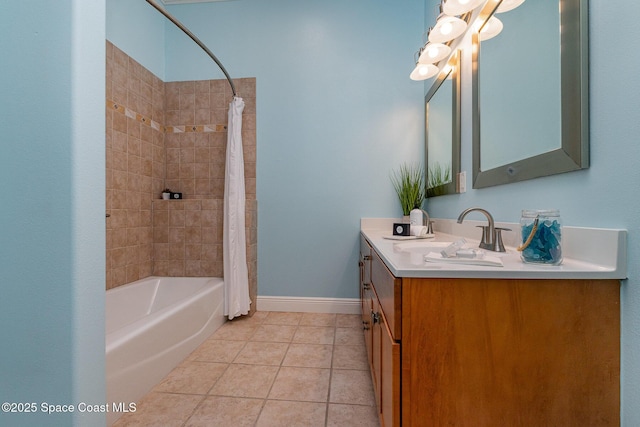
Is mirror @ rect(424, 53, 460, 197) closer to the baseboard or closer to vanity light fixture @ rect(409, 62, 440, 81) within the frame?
vanity light fixture @ rect(409, 62, 440, 81)

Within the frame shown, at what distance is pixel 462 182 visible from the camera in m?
1.56

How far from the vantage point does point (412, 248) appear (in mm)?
1194

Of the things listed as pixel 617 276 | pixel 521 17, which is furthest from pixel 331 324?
pixel 521 17

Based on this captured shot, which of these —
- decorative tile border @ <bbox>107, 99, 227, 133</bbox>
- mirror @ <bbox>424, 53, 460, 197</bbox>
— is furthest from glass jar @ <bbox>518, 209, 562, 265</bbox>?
decorative tile border @ <bbox>107, 99, 227, 133</bbox>

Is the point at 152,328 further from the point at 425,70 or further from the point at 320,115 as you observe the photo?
the point at 425,70

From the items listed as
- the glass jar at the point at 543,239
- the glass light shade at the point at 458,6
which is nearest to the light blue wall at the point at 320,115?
the glass light shade at the point at 458,6

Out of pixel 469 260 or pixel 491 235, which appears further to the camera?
pixel 491 235

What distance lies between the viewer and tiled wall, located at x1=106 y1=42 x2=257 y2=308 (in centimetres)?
208

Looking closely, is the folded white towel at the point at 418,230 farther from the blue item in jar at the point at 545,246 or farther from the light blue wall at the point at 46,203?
the light blue wall at the point at 46,203

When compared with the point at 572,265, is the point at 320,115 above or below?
above

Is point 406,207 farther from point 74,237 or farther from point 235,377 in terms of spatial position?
point 74,237

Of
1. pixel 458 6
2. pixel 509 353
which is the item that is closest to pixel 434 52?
pixel 458 6

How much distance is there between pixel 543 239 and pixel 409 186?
4.81ft

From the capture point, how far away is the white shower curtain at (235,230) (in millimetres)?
2156
